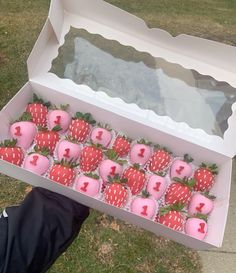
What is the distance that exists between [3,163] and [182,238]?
0.78 metres

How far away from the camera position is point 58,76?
87.1 inches

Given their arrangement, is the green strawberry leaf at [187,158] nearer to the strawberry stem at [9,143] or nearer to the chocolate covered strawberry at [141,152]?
the chocolate covered strawberry at [141,152]

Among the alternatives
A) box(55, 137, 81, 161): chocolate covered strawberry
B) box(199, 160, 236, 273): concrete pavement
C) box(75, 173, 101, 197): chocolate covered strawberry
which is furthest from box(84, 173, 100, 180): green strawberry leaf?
box(199, 160, 236, 273): concrete pavement

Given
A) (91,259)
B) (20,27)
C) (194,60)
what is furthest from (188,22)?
(91,259)

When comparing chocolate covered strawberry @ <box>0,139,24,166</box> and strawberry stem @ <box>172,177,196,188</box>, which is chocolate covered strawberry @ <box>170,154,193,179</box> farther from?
chocolate covered strawberry @ <box>0,139,24,166</box>

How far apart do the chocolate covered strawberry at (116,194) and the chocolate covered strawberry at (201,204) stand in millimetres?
323

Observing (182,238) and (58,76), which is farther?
(58,76)

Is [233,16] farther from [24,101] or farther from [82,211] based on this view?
[82,211]

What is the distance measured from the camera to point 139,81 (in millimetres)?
2158

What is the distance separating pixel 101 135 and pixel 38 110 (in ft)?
1.14

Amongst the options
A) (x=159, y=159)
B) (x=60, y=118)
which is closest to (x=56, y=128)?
(x=60, y=118)

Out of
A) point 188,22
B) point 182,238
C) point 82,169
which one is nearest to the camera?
point 182,238

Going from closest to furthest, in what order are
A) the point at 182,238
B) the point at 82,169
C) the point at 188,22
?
the point at 182,238
the point at 82,169
the point at 188,22

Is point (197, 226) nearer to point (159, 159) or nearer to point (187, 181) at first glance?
point (187, 181)
